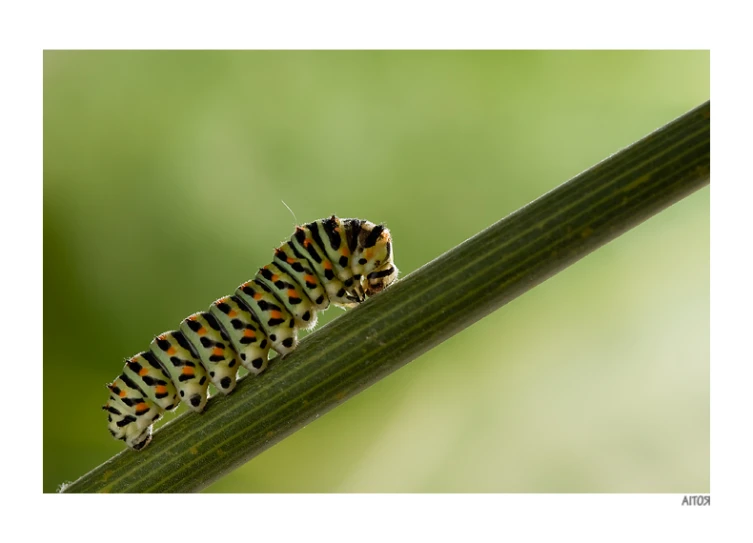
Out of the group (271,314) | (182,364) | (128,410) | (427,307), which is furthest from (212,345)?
(427,307)

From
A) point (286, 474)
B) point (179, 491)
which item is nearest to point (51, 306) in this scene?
point (286, 474)

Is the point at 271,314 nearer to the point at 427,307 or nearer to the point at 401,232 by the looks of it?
the point at 427,307

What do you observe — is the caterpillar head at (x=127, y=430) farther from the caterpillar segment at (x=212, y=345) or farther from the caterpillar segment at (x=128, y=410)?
the caterpillar segment at (x=212, y=345)

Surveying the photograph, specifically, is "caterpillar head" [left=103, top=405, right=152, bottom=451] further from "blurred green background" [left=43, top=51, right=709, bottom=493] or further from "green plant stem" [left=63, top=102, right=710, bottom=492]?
"blurred green background" [left=43, top=51, right=709, bottom=493]

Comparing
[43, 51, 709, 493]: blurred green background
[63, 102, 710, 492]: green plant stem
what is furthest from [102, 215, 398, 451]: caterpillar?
[43, 51, 709, 493]: blurred green background

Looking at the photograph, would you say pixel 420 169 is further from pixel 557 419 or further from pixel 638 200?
pixel 638 200

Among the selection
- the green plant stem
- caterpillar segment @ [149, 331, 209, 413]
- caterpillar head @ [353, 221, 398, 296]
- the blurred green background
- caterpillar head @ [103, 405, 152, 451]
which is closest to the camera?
the green plant stem

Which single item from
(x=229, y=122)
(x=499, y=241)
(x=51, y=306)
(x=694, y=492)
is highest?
(x=229, y=122)
